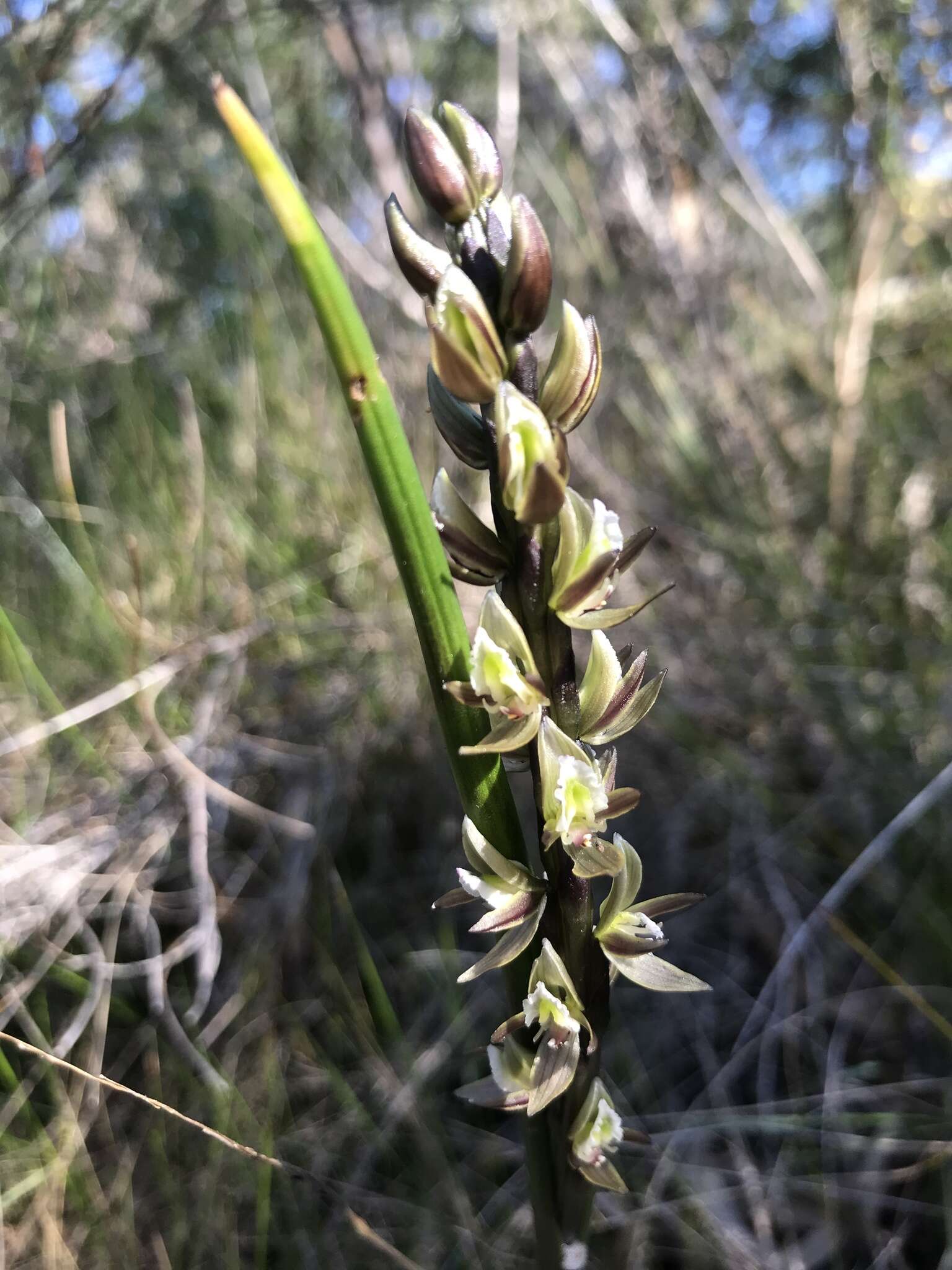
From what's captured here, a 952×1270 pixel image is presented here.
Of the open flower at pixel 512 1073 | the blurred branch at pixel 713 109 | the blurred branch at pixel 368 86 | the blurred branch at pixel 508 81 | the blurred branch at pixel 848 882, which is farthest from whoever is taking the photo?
the blurred branch at pixel 368 86

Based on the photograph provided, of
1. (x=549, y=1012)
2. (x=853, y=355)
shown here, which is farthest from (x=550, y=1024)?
(x=853, y=355)

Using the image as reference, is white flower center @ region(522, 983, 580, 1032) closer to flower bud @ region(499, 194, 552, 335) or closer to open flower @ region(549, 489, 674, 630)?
open flower @ region(549, 489, 674, 630)

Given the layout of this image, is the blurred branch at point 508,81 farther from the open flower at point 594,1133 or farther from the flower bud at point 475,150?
the open flower at point 594,1133

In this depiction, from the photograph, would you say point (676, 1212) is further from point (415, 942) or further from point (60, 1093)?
point (60, 1093)

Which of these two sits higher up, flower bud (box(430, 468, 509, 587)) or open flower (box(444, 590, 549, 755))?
Result: flower bud (box(430, 468, 509, 587))

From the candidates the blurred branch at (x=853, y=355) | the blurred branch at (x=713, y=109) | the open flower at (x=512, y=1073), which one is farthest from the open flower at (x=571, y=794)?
the blurred branch at (x=713, y=109)

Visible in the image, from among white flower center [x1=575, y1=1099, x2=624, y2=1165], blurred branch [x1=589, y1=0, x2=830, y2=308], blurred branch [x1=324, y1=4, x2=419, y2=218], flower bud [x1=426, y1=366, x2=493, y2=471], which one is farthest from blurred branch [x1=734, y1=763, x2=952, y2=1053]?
blurred branch [x1=324, y1=4, x2=419, y2=218]
